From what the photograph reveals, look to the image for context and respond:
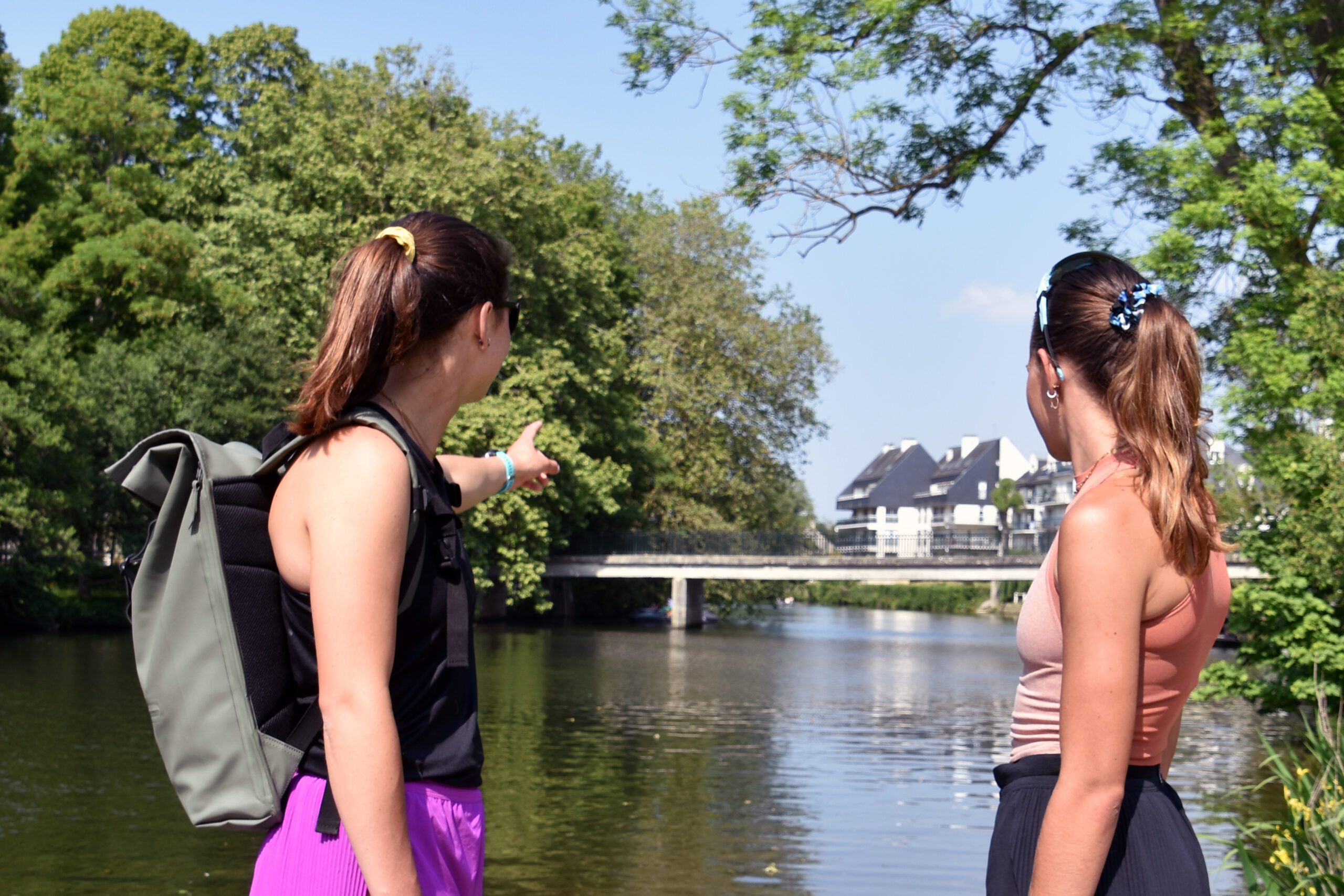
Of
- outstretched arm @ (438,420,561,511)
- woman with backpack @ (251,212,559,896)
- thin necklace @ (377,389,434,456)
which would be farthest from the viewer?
outstretched arm @ (438,420,561,511)

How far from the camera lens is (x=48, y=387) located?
87.4ft

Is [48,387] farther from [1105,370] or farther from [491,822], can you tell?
[1105,370]

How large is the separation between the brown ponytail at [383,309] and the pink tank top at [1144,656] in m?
0.98

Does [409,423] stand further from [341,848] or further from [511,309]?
[341,848]

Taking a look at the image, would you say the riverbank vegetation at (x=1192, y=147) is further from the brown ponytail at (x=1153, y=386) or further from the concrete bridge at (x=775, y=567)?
the concrete bridge at (x=775, y=567)

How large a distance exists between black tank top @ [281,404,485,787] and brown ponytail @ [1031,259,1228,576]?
3.32 ft

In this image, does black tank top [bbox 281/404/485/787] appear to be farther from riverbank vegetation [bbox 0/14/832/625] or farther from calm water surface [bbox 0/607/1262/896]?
riverbank vegetation [bbox 0/14/832/625]

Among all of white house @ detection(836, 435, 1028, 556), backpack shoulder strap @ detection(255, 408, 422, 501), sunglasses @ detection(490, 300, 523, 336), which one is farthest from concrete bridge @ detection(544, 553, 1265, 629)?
white house @ detection(836, 435, 1028, 556)

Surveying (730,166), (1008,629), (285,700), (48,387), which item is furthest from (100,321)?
(1008,629)

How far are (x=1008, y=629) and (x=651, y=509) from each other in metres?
18.7

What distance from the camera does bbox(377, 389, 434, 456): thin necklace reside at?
197 centimetres

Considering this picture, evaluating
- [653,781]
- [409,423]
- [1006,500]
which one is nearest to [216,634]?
[409,423]

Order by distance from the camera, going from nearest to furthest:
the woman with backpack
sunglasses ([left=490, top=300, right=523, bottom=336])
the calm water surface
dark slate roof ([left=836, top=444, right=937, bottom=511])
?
the woman with backpack → sunglasses ([left=490, top=300, right=523, bottom=336]) → the calm water surface → dark slate roof ([left=836, top=444, right=937, bottom=511])

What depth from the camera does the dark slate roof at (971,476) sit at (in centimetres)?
10025
